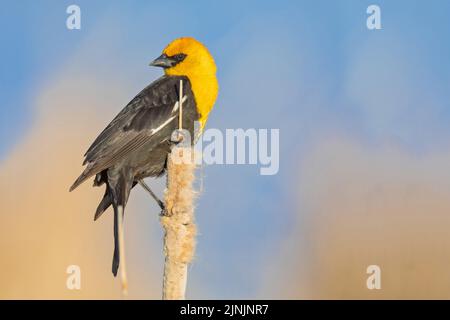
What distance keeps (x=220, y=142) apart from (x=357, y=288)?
1385 mm

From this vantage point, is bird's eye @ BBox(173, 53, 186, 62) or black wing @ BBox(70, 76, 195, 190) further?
bird's eye @ BBox(173, 53, 186, 62)

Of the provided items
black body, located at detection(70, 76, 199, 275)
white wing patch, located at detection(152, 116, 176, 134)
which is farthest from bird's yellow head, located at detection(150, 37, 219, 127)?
white wing patch, located at detection(152, 116, 176, 134)

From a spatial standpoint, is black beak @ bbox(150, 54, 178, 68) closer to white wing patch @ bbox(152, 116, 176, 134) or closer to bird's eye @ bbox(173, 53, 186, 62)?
bird's eye @ bbox(173, 53, 186, 62)

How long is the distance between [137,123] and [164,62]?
0.65 meters

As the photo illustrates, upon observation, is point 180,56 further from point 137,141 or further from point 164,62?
point 137,141

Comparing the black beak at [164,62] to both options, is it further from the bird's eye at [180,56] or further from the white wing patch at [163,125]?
the white wing patch at [163,125]

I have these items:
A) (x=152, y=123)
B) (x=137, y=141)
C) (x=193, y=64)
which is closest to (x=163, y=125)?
(x=152, y=123)

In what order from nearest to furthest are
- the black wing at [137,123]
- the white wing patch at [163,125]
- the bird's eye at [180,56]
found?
the black wing at [137,123], the white wing patch at [163,125], the bird's eye at [180,56]

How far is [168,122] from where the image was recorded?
13.3 ft

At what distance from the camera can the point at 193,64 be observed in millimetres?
4344

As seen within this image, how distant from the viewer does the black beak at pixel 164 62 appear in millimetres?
4375

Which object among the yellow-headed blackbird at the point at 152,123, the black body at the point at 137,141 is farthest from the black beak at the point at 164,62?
the black body at the point at 137,141

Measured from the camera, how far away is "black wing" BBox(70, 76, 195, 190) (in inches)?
147
